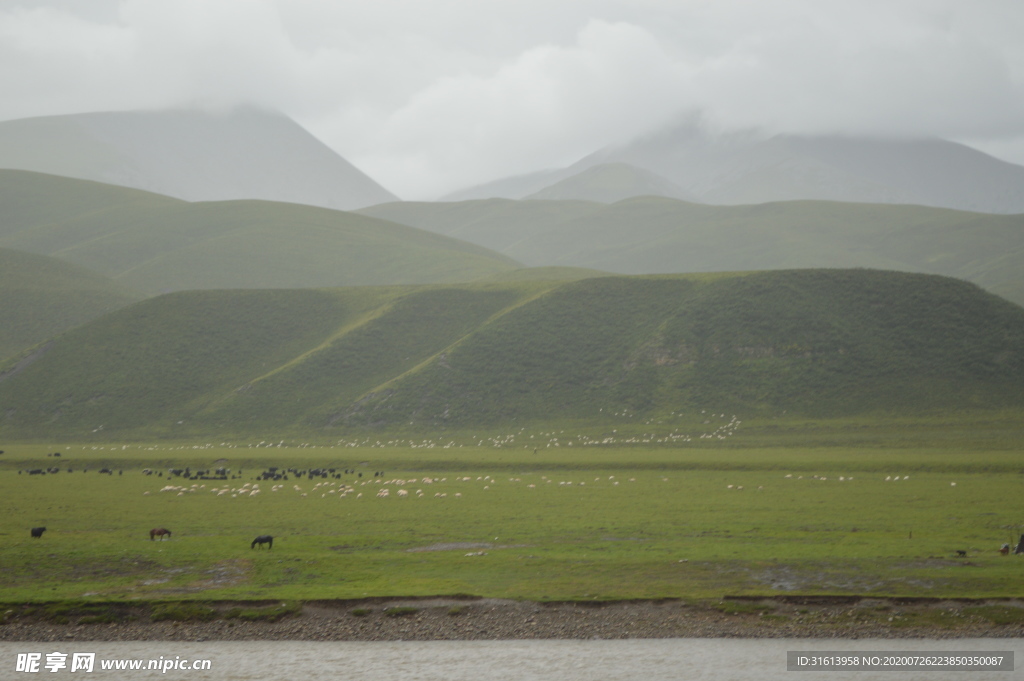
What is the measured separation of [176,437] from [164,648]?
8542cm

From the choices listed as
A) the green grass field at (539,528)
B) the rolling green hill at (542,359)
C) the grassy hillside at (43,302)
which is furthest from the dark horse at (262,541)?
the grassy hillside at (43,302)

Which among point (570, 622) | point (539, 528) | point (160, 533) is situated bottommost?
point (570, 622)

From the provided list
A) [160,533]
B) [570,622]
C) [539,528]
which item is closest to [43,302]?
[160,533]

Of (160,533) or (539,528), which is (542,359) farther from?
(160,533)

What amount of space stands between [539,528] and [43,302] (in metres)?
168

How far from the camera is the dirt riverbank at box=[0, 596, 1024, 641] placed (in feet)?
84.3

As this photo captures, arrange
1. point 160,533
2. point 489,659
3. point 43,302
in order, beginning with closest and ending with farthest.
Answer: point 489,659, point 160,533, point 43,302

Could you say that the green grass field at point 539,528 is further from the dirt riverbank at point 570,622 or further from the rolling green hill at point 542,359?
the rolling green hill at point 542,359

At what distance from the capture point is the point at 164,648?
25.3 metres

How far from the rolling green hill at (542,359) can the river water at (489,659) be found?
250 ft

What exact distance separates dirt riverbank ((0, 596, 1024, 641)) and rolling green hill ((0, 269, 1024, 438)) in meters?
73.6

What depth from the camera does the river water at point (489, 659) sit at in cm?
2291

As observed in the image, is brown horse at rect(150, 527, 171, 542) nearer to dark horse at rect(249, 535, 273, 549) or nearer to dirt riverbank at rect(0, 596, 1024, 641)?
dark horse at rect(249, 535, 273, 549)

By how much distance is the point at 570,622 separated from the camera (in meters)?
26.5
